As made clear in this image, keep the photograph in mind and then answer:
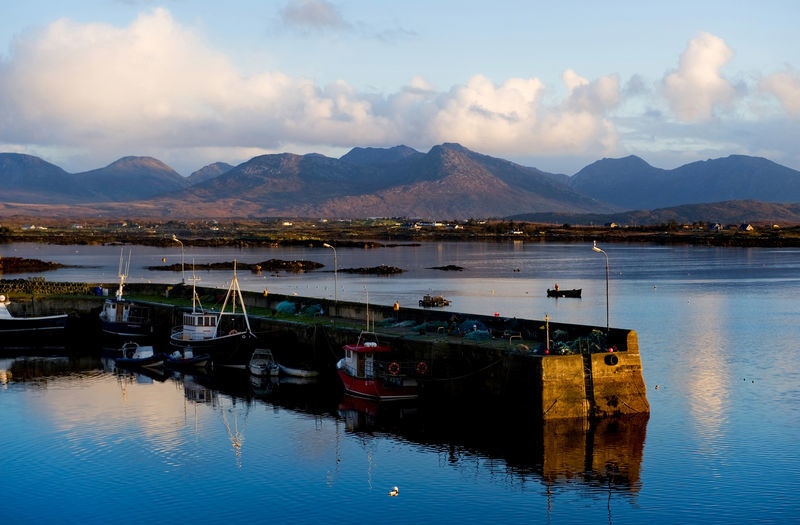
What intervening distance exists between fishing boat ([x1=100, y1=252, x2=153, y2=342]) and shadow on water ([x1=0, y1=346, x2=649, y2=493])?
1824cm

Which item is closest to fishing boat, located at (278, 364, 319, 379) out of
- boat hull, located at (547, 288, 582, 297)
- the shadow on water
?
the shadow on water

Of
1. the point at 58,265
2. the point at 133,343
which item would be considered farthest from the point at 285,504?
the point at 58,265

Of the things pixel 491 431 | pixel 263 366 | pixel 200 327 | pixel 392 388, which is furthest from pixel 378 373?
pixel 200 327

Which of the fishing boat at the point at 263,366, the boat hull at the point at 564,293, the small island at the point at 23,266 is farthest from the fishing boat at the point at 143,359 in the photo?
the small island at the point at 23,266

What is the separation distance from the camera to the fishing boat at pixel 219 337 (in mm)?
56625

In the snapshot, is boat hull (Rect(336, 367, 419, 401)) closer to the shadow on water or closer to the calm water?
the shadow on water

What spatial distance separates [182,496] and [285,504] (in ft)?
11.9

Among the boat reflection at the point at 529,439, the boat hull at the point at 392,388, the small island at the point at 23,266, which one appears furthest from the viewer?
the small island at the point at 23,266

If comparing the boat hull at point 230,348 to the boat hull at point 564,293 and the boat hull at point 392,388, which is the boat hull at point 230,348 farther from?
the boat hull at point 564,293

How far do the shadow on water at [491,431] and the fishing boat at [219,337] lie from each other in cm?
471

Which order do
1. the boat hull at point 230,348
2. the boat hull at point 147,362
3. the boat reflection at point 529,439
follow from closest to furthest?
the boat reflection at point 529,439, the boat hull at point 230,348, the boat hull at point 147,362

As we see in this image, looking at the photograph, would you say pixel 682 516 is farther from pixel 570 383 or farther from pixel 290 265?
pixel 290 265

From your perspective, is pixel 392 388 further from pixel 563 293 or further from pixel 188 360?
pixel 563 293

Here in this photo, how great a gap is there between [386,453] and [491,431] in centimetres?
467
